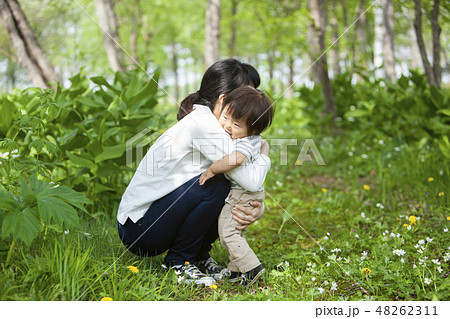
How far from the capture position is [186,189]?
6.34ft

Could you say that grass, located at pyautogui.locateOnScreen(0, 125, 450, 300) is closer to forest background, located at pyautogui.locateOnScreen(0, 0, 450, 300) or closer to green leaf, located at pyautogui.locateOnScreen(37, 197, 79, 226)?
forest background, located at pyautogui.locateOnScreen(0, 0, 450, 300)

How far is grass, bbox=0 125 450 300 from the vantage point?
1675 mm

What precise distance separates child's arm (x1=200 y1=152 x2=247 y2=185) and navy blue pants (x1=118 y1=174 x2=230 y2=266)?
0.07m

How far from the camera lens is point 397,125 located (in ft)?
15.5

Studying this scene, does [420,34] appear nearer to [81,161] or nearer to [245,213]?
[245,213]

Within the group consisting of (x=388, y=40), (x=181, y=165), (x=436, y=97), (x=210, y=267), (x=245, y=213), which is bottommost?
(x=210, y=267)

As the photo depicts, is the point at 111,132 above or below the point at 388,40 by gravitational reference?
below

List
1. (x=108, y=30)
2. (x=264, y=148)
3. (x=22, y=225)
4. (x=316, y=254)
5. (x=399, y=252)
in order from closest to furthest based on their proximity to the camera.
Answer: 1. (x=22, y=225)
2. (x=399, y=252)
3. (x=264, y=148)
4. (x=316, y=254)
5. (x=108, y=30)

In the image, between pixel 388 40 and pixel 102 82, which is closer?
pixel 102 82

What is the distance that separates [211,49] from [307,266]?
5642mm

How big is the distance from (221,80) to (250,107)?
0.29m

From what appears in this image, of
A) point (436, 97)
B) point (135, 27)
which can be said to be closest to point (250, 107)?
→ point (436, 97)

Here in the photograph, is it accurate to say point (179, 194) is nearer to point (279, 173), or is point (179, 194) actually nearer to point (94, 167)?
point (94, 167)
